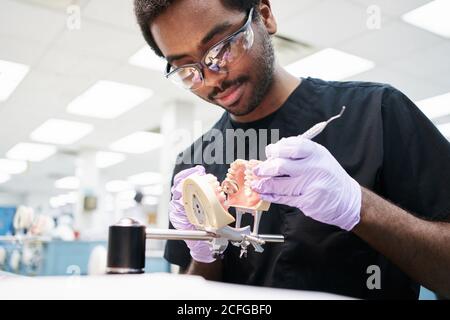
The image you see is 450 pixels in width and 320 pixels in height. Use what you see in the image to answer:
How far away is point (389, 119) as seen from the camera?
3.63ft

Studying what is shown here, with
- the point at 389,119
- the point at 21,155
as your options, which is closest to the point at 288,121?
the point at 389,119

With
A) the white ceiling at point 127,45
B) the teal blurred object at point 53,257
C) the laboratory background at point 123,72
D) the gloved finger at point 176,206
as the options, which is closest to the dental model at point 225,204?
the gloved finger at point 176,206

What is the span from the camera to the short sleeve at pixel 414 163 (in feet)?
3.29

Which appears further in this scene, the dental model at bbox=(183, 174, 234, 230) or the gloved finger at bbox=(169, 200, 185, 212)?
the gloved finger at bbox=(169, 200, 185, 212)

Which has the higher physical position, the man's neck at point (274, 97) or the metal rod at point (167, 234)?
the man's neck at point (274, 97)

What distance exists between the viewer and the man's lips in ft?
3.79

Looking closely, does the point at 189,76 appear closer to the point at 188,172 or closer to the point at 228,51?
the point at 228,51

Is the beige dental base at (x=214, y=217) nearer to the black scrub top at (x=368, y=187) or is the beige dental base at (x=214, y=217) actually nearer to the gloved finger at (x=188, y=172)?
the gloved finger at (x=188, y=172)

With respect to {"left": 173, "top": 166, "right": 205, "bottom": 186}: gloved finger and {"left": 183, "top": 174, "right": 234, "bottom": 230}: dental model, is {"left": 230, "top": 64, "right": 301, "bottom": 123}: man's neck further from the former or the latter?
{"left": 183, "top": 174, "right": 234, "bottom": 230}: dental model

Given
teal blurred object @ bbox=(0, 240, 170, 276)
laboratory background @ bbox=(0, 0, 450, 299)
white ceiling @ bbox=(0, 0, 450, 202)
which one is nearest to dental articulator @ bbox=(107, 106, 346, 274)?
laboratory background @ bbox=(0, 0, 450, 299)

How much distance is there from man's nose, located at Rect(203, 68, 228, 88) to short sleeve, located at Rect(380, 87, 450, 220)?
1.44 ft
